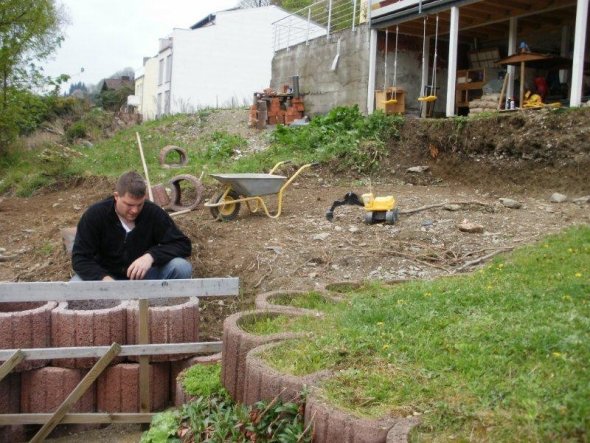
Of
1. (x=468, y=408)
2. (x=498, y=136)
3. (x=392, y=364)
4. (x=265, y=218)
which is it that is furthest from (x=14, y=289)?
(x=498, y=136)

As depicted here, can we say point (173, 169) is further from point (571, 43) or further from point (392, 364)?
point (392, 364)

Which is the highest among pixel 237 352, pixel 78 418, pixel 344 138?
pixel 344 138

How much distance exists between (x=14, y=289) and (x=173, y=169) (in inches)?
365

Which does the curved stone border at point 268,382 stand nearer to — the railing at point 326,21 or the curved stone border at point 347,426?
the curved stone border at point 347,426

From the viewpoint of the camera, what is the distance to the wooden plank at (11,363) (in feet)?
13.1

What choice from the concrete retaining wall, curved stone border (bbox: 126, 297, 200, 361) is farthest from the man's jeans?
the concrete retaining wall

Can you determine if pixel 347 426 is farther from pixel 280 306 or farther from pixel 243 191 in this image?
pixel 243 191

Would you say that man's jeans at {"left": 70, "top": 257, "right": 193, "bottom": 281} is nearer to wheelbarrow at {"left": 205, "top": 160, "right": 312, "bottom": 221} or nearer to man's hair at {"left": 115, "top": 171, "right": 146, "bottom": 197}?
man's hair at {"left": 115, "top": 171, "right": 146, "bottom": 197}

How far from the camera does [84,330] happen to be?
4434mm

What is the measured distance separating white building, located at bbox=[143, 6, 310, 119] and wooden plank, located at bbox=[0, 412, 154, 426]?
1165 inches

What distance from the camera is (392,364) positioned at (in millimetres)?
2896

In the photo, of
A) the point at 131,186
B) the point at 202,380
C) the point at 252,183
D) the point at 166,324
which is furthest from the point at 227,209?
the point at 202,380

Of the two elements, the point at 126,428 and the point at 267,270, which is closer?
the point at 126,428

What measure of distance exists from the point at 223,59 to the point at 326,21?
1404 centimetres
